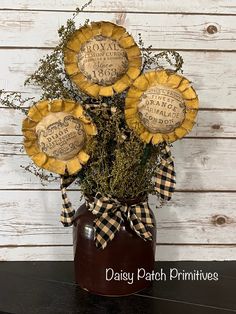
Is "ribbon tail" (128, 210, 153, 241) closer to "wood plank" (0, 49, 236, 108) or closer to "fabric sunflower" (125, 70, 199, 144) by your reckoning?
"fabric sunflower" (125, 70, 199, 144)

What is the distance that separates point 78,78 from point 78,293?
1.63 ft

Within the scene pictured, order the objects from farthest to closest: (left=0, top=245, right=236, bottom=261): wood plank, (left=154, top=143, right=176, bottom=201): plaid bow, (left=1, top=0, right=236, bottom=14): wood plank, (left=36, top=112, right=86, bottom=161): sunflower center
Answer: (left=0, top=245, right=236, bottom=261): wood plank < (left=1, top=0, right=236, bottom=14): wood plank < (left=154, top=143, right=176, bottom=201): plaid bow < (left=36, top=112, right=86, bottom=161): sunflower center

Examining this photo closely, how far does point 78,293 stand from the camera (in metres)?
1.15

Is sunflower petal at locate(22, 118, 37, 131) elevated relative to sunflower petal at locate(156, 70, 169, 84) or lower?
lower

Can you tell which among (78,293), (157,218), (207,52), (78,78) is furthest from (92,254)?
(207,52)

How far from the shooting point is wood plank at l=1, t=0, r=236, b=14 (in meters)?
1.20

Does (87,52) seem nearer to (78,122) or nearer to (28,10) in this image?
(78,122)

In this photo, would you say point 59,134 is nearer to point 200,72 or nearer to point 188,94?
point 188,94

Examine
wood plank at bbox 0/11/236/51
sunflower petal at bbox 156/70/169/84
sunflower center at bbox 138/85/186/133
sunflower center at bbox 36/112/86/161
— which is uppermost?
wood plank at bbox 0/11/236/51

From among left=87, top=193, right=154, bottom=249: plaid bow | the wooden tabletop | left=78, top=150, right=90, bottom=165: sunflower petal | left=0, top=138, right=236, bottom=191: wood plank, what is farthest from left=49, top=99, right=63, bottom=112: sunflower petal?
the wooden tabletop

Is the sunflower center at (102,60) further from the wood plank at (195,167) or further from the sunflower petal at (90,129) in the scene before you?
the wood plank at (195,167)

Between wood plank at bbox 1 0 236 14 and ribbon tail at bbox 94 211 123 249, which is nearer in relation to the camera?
ribbon tail at bbox 94 211 123 249

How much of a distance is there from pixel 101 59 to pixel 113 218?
13.2 inches

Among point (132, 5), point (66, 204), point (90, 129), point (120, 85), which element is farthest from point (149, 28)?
point (66, 204)
